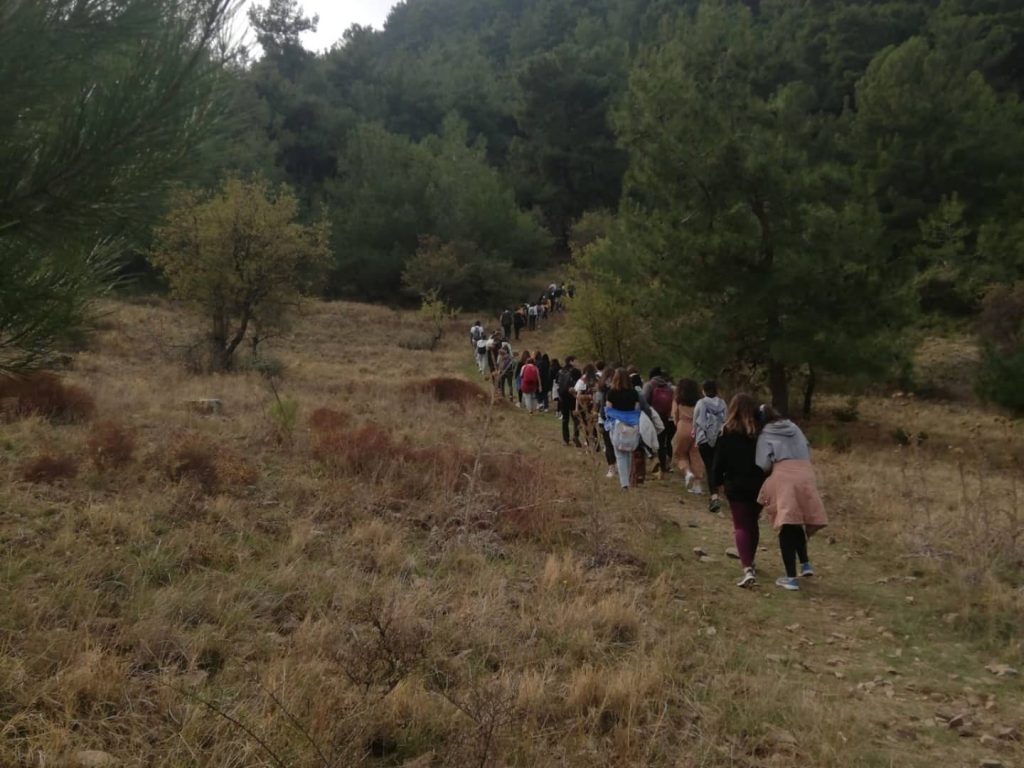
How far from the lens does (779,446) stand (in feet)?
20.0

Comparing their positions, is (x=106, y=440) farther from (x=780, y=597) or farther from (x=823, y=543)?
(x=823, y=543)

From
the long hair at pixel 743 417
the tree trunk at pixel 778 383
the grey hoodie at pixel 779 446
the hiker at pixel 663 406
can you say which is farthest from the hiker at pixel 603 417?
the tree trunk at pixel 778 383

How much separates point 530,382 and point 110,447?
9770mm

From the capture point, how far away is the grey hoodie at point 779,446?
20.0ft

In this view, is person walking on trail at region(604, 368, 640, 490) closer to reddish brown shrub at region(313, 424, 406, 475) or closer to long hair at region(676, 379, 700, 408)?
long hair at region(676, 379, 700, 408)

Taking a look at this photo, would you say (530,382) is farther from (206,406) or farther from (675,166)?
(206,406)

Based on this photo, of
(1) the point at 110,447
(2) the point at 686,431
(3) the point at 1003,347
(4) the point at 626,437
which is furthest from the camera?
(3) the point at 1003,347

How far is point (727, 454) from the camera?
6.31 meters

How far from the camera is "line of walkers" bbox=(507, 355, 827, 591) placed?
19.8 ft

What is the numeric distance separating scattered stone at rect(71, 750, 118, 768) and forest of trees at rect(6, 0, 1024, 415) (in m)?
2.04

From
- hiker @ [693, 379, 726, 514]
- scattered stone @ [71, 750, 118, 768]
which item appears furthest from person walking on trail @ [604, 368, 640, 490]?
scattered stone @ [71, 750, 118, 768]

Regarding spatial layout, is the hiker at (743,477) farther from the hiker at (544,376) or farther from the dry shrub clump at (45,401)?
the hiker at (544,376)

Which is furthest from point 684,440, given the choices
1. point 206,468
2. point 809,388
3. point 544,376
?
point 809,388

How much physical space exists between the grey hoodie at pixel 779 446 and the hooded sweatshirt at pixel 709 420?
7.43ft
